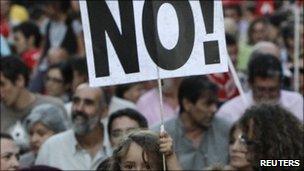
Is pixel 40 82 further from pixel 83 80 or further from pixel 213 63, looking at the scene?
pixel 213 63

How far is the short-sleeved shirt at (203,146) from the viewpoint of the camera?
313 inches

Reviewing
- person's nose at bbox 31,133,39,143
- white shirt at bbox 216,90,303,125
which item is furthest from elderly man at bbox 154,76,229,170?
person's nose at bbox 31,133,39,143

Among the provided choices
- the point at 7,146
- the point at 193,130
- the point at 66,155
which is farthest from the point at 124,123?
the point at 7,146

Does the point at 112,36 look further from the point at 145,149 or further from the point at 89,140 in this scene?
the point at 89,140

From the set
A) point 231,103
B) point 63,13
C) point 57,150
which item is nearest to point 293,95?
point 231,103

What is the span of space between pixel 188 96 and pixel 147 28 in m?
2.38

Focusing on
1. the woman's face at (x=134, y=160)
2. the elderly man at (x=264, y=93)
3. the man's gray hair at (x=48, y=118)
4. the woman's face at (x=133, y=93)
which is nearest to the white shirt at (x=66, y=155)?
the man's gray hair at (x=48, y=118)

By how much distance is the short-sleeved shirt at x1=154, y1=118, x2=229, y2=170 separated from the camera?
7.94 metres

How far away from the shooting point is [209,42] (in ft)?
19.2

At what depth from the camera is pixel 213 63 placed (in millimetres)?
5824

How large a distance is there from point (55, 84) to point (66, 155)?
2.64m

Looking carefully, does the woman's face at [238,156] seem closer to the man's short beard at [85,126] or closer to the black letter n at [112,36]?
the black letter n at [112,36]

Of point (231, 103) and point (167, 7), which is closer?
point (167, 7)

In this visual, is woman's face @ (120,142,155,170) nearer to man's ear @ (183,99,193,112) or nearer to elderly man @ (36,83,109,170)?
elderly man @ (36,83,109,170)
